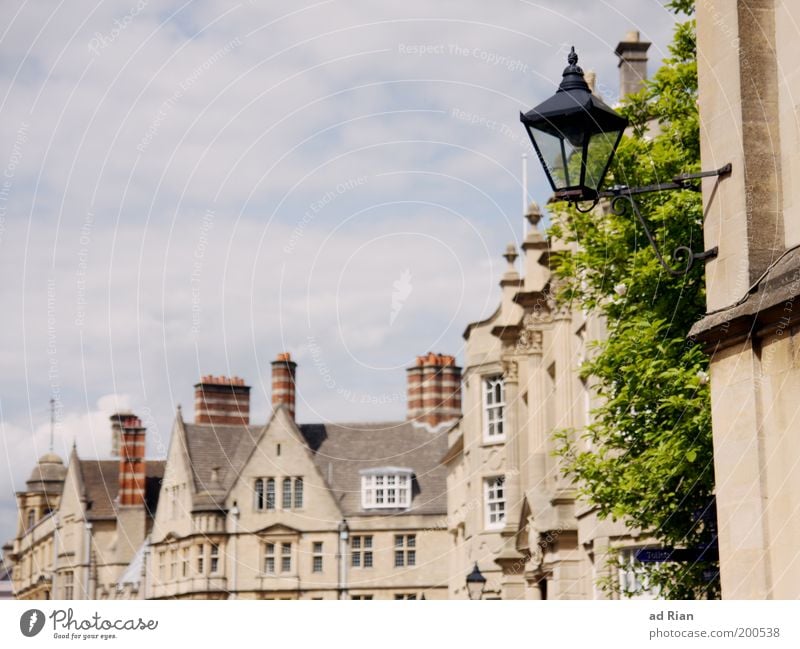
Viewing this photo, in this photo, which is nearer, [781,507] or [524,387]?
[781,507]

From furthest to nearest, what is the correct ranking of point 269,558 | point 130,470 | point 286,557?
point 130,470
point 269,558
point 286,557

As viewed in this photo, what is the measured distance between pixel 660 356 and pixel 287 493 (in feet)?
202

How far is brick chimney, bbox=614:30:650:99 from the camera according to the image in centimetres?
3675

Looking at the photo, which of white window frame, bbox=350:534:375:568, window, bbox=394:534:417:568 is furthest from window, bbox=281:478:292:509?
window, bbox=394:534:417:568

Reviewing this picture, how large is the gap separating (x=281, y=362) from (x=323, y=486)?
976 cm

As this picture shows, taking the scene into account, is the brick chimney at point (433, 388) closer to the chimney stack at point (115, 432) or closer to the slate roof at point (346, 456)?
the slate roof at point (346, 456)

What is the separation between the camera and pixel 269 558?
8012 centimetres

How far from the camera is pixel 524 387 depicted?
1818 inches

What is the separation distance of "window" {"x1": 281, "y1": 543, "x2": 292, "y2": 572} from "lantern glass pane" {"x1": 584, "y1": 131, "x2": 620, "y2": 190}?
229ft

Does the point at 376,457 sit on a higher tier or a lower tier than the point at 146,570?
higher

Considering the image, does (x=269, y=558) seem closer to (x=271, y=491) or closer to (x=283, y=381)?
(x=271, y=491)

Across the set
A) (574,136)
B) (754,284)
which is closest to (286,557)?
(754,284)

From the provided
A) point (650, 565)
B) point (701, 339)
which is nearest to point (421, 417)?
point (650, 565)
